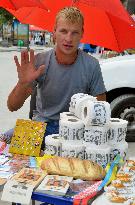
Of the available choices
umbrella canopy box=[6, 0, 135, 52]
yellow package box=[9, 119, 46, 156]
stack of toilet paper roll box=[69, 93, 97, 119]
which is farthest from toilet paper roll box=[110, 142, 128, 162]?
umbrella canopy box=[6, 0, 135, 52]

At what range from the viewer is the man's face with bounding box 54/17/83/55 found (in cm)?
333

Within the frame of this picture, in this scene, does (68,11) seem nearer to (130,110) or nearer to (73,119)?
(73,119)

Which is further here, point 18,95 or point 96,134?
point 18,95

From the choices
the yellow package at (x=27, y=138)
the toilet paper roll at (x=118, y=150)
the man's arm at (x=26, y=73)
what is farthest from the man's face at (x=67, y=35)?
the toilet paper roll at (x=118, y=150)

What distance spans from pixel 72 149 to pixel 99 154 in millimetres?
175

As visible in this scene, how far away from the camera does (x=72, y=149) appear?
2.92 metres

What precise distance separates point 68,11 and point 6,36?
38239 mm

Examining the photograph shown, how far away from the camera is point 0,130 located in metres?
8.18

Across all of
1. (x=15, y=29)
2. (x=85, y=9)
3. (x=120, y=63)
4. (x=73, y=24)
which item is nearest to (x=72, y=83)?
(x=73, y=24)

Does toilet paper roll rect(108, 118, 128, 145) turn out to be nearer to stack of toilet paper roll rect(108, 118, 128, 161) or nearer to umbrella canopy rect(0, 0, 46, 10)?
stack of toilet paper roll rect(108, 118, 128, 161)

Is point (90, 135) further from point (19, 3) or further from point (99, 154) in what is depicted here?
point (19, 3)

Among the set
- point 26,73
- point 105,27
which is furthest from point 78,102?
point 105,27

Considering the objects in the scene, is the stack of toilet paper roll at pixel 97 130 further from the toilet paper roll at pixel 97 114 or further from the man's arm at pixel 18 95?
the man's arm at pixel 18 95

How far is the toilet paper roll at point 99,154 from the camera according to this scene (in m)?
2.89
